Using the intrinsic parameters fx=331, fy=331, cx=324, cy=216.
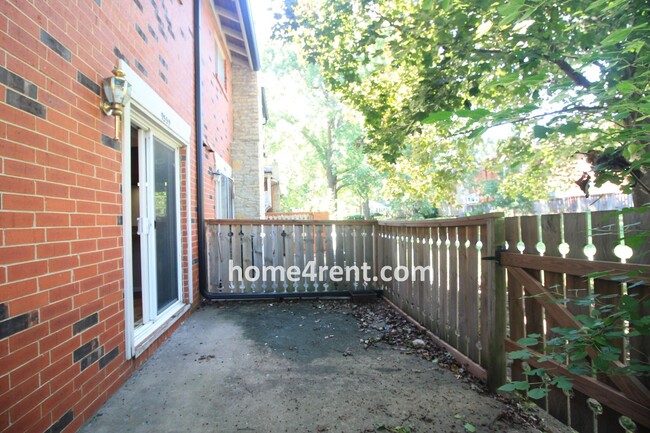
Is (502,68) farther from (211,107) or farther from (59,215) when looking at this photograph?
(211,107)

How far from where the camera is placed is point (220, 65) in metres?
7.90

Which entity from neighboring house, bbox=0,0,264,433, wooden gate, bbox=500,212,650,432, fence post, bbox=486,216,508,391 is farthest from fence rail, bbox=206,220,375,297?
wooden gate, bbox=500,212,650,432

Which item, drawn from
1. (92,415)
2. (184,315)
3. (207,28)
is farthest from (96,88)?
(207,28)

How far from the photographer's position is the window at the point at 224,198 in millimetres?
6877

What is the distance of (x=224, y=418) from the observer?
7.14ft

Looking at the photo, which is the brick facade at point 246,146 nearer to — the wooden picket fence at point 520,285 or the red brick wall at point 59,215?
the wooden picket fence at point 520,285

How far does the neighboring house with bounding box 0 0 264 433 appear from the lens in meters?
1.62

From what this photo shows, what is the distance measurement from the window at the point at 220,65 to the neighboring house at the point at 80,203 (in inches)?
126

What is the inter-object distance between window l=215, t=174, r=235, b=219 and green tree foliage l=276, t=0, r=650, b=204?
324cm

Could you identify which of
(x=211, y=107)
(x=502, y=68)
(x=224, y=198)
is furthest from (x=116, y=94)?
(x=224, y=198)

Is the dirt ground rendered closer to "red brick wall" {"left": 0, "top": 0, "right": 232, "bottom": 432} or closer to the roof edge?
"red brick wall" {"left": 0, "top": 0, "right": 232, "bottom": 432}

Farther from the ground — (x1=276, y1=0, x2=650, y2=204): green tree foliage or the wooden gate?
(x1=276, y1=0, x2=650, y2=204): green tree foliage

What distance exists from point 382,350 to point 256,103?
8.22 meters

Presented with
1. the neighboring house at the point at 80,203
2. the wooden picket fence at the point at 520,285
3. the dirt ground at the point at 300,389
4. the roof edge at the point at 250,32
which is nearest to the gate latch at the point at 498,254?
the wooden picket fence at the point at 520,285
